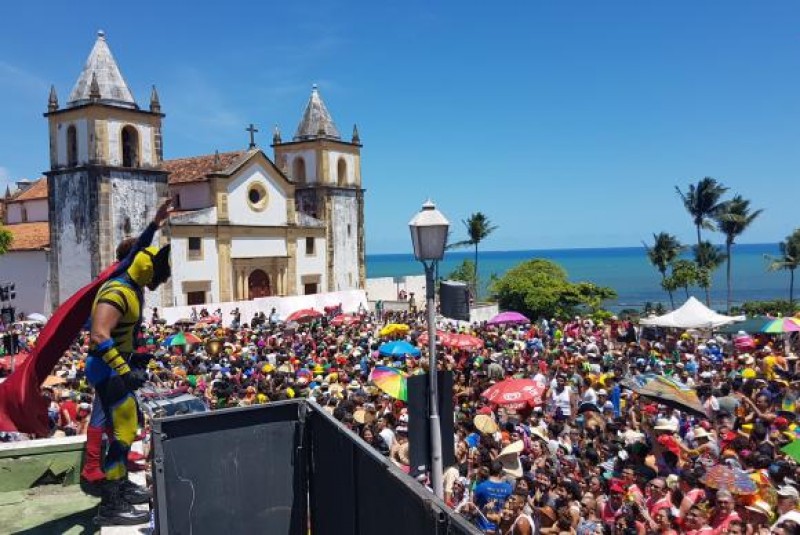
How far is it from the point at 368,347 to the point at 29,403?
46.9ft

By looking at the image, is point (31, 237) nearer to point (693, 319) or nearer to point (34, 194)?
point (34, 194)

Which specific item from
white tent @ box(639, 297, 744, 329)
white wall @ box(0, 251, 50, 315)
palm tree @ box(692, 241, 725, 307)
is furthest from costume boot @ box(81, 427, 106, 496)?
palm tree @ box(692, 241, 725, 307)

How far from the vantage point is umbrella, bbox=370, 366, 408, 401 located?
11245 millimetres

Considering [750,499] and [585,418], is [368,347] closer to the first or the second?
[585,418]

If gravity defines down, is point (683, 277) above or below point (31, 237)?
below

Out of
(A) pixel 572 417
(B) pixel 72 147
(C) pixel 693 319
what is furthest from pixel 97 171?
(A) pixel 572 417

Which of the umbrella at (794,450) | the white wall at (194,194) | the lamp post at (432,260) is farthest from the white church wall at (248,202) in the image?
the umbrella at (794,450)

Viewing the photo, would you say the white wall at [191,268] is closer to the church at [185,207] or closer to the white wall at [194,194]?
the church at [185,207]

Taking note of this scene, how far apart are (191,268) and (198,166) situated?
24.7 feet

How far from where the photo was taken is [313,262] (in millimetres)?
41906

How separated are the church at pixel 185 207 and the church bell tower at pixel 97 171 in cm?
5

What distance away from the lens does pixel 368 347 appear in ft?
63.8

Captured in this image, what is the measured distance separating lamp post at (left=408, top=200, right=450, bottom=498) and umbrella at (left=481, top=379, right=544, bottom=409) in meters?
4.17

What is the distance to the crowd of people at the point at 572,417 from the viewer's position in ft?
22.5
